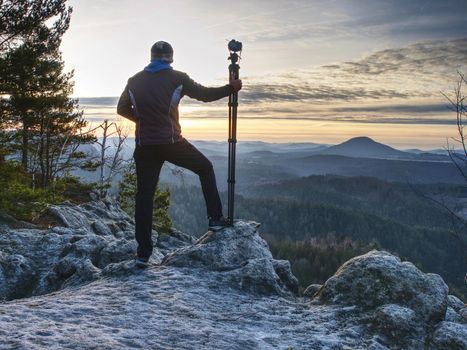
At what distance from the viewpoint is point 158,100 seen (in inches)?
Result: 283

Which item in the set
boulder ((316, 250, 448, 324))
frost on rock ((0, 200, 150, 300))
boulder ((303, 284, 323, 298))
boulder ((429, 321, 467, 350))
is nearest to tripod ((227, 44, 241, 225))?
boulder ((303, 284, 323, 298))

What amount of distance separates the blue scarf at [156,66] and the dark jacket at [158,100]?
0.19ft

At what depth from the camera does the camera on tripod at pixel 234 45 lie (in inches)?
311

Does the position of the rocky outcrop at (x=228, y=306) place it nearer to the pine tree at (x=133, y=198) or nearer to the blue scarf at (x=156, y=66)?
the blue scarf at (x=156, y=66)

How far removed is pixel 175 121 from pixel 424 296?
4.93 m

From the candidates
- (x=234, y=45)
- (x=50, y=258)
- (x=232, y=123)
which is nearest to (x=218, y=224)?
(x=232, y=123)

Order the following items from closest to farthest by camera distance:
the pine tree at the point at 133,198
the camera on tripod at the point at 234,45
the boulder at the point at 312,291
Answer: the boulder at the point at 312,291 < the camera on tripod at the point at 234,45 < the pine tree at the point at 133,198

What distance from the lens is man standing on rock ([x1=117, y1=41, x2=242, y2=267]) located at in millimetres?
7215

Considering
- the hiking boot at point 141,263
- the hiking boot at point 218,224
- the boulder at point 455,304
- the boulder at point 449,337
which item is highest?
the hiking boot at point 218,224

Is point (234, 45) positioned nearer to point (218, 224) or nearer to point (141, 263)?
point (218, 224)

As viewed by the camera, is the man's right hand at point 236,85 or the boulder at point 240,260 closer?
the boulder at point 240,260

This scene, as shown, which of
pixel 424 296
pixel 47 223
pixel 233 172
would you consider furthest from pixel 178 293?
pixel 47 223

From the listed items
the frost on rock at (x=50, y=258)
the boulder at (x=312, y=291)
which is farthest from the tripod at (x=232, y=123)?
the frost on rock at (x=50, y=258)

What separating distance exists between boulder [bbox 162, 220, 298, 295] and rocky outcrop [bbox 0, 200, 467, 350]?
2cm
